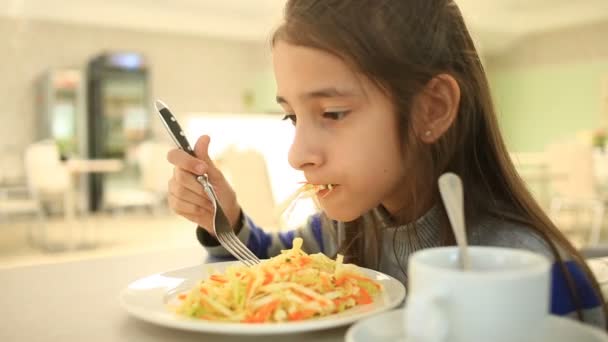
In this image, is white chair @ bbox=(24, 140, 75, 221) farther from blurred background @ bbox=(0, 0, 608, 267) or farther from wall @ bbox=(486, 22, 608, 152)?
wall @ bbox=(486, 22, 608, 152)

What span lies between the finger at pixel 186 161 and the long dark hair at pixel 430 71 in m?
0.20

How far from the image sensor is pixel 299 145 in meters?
0.62

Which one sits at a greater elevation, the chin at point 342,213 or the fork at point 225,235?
the chin at point 342,213

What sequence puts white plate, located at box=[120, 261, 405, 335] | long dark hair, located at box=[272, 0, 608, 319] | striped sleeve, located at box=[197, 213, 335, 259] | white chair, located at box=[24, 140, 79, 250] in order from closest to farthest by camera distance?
white plate, located at box=[120, 261, 405, 335] < long dark hair, located at box=[272, 0, 608, 319] < striped sleeve, located at box=[197, 213, 335, 259] < white chair, located at box=[24, 140, 79, 250]

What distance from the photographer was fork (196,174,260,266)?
0.72 metres

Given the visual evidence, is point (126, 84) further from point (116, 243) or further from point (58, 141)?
point (116, 243)

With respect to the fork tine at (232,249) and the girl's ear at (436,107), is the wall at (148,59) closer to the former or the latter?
the fork tine at (232,249)

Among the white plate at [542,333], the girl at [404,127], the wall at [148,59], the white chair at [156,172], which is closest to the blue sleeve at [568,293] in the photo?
the girl at [404,127]

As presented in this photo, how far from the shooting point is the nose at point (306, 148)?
2.03 ft

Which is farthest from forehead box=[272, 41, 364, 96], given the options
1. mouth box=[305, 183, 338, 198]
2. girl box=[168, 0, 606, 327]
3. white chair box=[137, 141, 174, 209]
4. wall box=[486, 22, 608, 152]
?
wall box=[486, 22, 608, 152]

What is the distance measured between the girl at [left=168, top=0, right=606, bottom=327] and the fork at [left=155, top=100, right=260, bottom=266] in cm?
3

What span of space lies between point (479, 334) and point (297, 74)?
1.27ft

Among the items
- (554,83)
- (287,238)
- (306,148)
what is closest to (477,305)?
(306,148)

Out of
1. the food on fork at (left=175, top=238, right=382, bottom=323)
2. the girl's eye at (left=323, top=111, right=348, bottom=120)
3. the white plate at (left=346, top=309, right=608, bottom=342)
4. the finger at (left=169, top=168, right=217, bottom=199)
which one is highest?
the girl's eye at (left=323, top=111, right=348, bottom=120)
